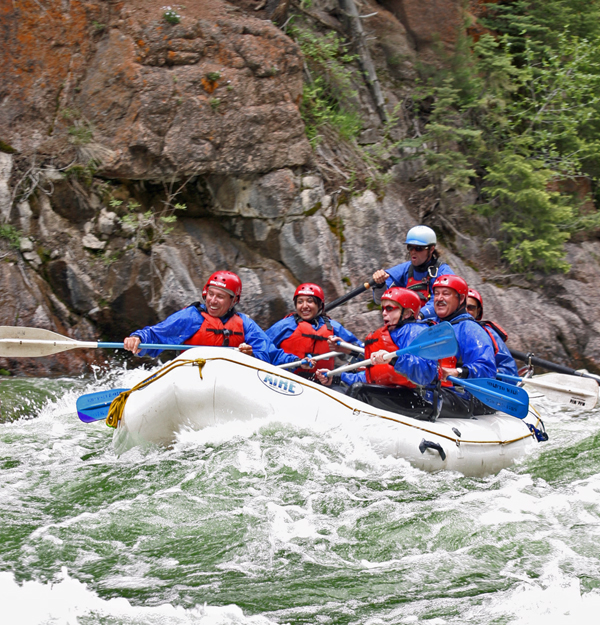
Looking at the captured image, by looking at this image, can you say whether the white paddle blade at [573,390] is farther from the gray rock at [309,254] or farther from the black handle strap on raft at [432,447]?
the gray rock at [309,254]

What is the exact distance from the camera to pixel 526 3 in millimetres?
11508

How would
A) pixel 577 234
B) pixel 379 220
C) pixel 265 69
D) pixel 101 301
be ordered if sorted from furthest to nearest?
pixel 577 234
pixel 379 220
pixel 265 69
pixel 101 301

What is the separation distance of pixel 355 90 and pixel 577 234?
14.5 feet

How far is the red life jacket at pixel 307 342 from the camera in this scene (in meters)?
6.35

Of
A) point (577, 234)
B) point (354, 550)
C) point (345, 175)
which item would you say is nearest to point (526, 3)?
point (577, 234)

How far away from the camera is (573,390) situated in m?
5.97

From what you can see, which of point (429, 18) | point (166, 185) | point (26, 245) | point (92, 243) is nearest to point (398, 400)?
point (92, 243)

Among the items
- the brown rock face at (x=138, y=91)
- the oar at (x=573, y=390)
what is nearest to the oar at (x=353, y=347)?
the oar at (x=573, y=390)

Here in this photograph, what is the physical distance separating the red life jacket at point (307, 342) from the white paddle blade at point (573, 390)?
1895 mm

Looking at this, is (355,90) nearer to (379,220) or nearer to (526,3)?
(379,220)

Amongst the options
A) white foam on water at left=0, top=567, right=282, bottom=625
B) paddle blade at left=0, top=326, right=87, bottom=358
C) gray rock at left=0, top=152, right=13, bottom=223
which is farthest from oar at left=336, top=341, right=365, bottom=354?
gray rock at left=0, top=152, right=13, bottom=223

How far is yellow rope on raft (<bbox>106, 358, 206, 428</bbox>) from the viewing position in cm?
454

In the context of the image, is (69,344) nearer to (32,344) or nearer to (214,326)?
(32,344)

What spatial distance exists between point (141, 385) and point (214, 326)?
1.28 meters
